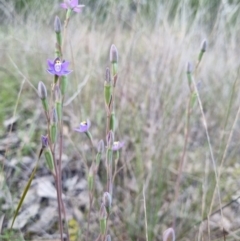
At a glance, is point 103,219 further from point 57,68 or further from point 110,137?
point 57,68

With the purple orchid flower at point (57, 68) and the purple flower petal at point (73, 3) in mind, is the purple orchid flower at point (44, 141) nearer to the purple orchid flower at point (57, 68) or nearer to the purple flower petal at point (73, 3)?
the purple orchid flower at point (57, 68)

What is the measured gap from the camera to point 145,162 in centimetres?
121

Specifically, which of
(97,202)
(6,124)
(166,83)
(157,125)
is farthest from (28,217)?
(166,83)

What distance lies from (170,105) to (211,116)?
0.30m

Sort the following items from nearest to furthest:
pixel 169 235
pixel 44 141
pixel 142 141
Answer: pixel 169 235, pixel 44 141, pixel 142 141

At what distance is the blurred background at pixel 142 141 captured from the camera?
104 centimetres

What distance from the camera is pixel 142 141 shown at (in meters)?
1.29

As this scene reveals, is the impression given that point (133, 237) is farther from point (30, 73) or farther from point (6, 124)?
point (30, 73)

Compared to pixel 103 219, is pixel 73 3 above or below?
above

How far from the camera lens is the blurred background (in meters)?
1.04

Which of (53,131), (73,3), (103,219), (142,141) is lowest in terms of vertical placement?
(142,141)

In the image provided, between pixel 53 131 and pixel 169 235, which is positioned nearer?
pixel 169 235

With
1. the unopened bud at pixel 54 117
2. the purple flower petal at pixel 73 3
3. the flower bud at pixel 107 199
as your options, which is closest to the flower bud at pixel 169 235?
the flower bud at pixel 107 199

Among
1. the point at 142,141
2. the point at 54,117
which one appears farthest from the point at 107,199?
the point at 142,141
